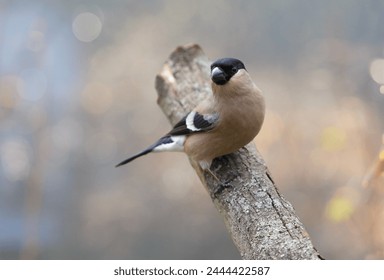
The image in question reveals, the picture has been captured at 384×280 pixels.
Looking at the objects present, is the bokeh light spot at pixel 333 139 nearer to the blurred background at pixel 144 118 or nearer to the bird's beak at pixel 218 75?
the blurred background at pixel 144 118

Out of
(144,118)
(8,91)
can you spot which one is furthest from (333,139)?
(8,91)

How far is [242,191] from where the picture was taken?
69.4 inches

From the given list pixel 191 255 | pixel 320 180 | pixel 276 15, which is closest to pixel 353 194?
pixel 320 180

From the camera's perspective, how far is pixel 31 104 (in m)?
2.77

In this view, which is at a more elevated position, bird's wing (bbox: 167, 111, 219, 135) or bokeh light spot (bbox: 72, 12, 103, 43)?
bokeh light spot (bbox: 72, 12, 103, 43)

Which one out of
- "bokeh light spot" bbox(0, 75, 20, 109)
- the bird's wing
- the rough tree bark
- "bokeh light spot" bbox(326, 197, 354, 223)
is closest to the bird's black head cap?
the bird's wing

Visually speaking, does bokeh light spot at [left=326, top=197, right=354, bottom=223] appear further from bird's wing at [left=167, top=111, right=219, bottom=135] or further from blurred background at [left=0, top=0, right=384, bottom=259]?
bird's wing at [left=167, top=111, right=219, bottom=135]

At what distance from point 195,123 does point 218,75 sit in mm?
220

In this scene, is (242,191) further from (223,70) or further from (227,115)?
(223,70)

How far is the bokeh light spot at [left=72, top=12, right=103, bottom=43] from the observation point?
3020mm

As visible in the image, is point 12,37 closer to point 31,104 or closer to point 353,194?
point 31,104

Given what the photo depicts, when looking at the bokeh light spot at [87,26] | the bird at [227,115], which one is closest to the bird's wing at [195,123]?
the bird at [227,115]

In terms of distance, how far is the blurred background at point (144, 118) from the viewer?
8.29ft

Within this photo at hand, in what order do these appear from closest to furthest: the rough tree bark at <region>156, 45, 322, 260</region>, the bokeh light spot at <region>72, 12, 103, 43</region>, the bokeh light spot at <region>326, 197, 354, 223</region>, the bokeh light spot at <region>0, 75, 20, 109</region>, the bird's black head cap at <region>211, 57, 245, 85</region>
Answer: the rough tree bark at <region>156, 45, 322, 260</region> → the bird's black head cap at <region>211, 57, 245, 85</region> → the bokeh light spot at <region>326, 197, 354, 223</region> → the bokeh light spot at <region>0, 75, 20, 109</region> → the bokeh light spot at <region>72, 12, 103, 43</region>
